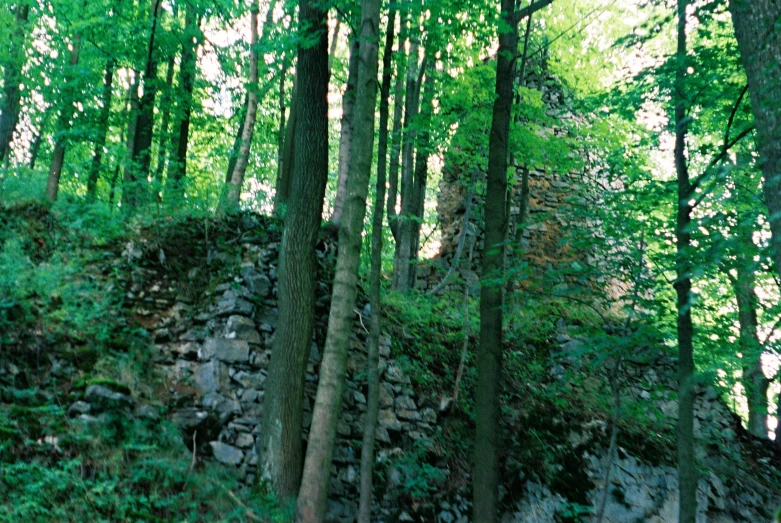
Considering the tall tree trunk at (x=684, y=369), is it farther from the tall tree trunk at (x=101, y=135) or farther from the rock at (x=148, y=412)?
the tall tree trunk at (x=101, y=135)

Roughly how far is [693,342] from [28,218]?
877 cm

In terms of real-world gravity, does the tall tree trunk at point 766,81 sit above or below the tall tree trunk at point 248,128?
below

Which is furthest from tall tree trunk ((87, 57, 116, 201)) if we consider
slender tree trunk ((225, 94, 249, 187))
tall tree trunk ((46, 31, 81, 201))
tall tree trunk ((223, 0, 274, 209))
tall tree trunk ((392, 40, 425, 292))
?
tall tree trunk ((392, 40, 425, 292))

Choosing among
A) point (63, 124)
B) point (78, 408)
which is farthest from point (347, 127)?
point (63, 124)

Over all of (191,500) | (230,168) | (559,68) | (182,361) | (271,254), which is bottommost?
(191,500)

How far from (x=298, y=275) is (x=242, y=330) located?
112 centimetres

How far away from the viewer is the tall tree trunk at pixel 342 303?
5.71 m

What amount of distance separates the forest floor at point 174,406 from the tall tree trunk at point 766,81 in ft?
10.3

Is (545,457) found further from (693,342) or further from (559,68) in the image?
(559,68)

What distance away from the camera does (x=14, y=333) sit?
604 centimetres

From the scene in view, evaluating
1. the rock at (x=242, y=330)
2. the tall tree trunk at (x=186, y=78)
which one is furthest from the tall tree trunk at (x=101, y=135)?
the rock at (x=242, y=330)

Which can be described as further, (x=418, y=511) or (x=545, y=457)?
(x=545, y=457)

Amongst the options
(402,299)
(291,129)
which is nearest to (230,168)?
(291,129)

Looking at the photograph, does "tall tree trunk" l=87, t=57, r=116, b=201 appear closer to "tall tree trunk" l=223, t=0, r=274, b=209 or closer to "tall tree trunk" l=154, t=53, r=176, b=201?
"tall tree trunk" l=154, t=53, r=176, b=201
